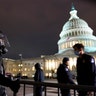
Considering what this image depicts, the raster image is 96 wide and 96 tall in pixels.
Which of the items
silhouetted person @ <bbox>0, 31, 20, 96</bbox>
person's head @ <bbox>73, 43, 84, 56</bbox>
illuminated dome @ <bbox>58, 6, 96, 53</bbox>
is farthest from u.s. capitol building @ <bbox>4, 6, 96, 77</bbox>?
silhouetted person @ <bbox>0, 31, 20, 96</bbox>

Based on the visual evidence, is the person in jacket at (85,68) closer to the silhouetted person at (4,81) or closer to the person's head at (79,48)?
the person's head at (79,48)

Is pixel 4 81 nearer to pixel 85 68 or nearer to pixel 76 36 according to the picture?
pixel 85 68

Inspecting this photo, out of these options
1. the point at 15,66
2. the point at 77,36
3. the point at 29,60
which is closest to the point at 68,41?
the point at 77,36

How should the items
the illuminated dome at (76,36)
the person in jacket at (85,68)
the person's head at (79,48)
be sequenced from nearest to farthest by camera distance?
the person in jacket at (85,68) → the person's head at (79,48) → the illuminated dome at (76,36)

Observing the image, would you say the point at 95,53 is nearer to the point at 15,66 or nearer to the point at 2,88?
the point at 15,66

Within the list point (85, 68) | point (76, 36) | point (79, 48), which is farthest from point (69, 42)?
point (85, 68)

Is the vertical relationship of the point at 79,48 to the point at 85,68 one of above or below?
above

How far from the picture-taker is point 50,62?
103500 millimetres

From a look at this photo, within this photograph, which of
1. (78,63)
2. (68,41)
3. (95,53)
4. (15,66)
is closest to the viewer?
(78,63)

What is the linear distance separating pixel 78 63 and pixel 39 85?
2047 mm

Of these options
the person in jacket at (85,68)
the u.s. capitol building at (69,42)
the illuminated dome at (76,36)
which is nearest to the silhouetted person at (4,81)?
the person in jacket at (85,68)

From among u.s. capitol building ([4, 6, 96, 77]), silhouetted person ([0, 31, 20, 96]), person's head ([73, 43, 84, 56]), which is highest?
u.s. capitol building ([4, 6, 96, 77])

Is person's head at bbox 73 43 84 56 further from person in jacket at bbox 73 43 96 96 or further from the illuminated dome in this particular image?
the illuminated dome

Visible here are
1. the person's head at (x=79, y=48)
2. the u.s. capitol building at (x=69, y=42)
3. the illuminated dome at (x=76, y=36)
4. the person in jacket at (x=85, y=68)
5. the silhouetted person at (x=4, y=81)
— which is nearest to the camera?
the silhouetted person at (x=4, y=81)
